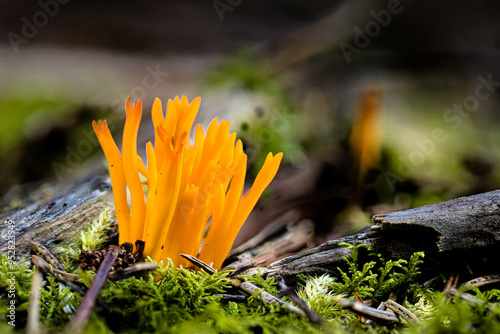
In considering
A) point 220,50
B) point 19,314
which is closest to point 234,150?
point 19,314

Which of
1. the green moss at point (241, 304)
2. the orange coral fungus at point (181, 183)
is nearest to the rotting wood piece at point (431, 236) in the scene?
the green moss at point (241, 304)

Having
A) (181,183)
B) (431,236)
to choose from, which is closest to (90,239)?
(181,183)

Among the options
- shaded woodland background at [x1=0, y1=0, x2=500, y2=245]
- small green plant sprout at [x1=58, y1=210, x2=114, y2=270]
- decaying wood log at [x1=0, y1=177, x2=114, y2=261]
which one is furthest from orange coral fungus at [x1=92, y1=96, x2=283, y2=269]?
shaded woodland background at [x1=0, y1=0, x2=500, y2=245]

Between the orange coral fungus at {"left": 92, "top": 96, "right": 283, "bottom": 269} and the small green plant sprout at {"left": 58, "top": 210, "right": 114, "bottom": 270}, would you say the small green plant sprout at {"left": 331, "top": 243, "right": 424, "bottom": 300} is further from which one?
the small green plant sprout at {"left": 58, "top": 210, "right": 114, "bottom": 270}

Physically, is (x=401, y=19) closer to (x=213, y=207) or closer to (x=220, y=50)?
(x=220, y=50)

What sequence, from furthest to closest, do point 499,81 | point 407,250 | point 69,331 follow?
point 499,81, point 407,250, point 69,331

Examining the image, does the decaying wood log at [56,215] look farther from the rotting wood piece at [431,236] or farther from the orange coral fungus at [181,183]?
the rotting wood piece at [431,236]
